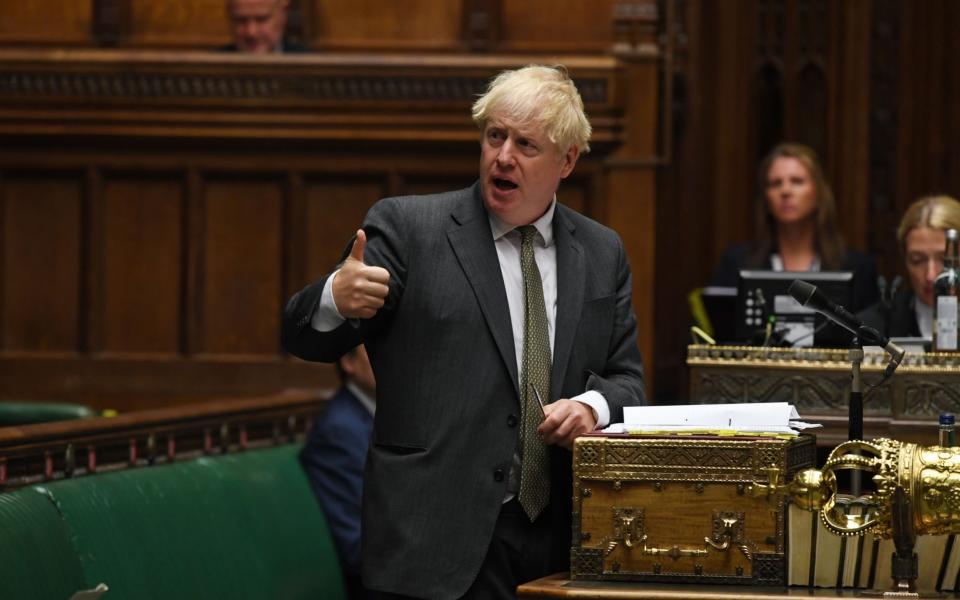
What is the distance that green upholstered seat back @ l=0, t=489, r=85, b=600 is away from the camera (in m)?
3.59

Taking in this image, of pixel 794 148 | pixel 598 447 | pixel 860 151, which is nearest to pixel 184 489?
pixel 598 447

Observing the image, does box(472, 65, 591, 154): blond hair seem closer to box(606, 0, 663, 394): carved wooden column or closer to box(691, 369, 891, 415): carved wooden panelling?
box(691, 369, 891, 415): carved wooden panelling

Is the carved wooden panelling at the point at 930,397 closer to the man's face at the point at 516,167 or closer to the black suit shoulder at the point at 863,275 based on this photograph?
the man's face at the point at 516,167

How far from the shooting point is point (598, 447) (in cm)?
310

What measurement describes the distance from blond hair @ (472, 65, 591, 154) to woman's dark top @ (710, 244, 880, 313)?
7.03 ft

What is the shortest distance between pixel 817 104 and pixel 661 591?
5.05 meters

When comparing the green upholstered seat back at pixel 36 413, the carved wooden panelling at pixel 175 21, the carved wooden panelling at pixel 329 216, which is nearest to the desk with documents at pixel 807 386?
the green upholstered seat back at pixel 36 413

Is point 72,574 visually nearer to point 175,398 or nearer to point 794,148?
point 175,398

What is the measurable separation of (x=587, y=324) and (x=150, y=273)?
3.16m

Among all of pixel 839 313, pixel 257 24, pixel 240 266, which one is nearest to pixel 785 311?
pixel 839 313

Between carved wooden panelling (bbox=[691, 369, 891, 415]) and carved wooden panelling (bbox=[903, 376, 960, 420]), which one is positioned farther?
carved wooden panelling (bbox=[691, 369, 891, 415])

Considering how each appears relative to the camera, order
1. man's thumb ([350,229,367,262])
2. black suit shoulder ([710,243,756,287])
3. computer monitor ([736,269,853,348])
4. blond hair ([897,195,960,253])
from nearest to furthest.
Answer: man's thumb ([350,229,367,262])
computer monitor ([736,269,853,348])
blond hair ([897,195,960,253])
black suit shoulder ([710,243,756,287])

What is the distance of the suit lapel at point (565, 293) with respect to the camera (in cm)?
328

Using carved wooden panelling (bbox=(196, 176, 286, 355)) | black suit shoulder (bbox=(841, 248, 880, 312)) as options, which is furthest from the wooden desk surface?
carved wooden panelling (bbox=(196, 176, 286, 355))
